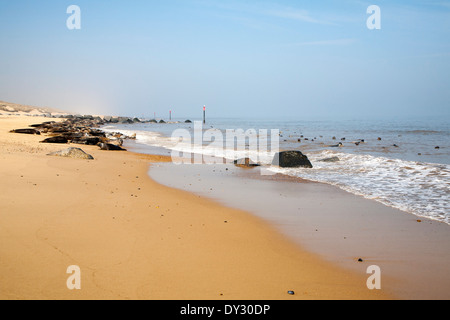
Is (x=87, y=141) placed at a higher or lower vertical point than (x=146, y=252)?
higher

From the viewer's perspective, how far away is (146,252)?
4.14m

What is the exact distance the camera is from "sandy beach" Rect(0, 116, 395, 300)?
10.8 ft

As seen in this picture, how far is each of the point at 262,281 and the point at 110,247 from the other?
1911mm

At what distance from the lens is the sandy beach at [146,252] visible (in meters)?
3.29

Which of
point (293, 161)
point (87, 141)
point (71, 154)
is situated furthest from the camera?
point (87, 141)

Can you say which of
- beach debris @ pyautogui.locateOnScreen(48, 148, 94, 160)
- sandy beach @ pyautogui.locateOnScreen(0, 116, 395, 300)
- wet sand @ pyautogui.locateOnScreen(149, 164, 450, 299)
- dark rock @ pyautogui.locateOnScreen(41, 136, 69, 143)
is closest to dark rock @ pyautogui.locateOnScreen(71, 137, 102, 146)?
dark rock @ pyautogui.locateOnScreen(41, 136, 69, 143)
